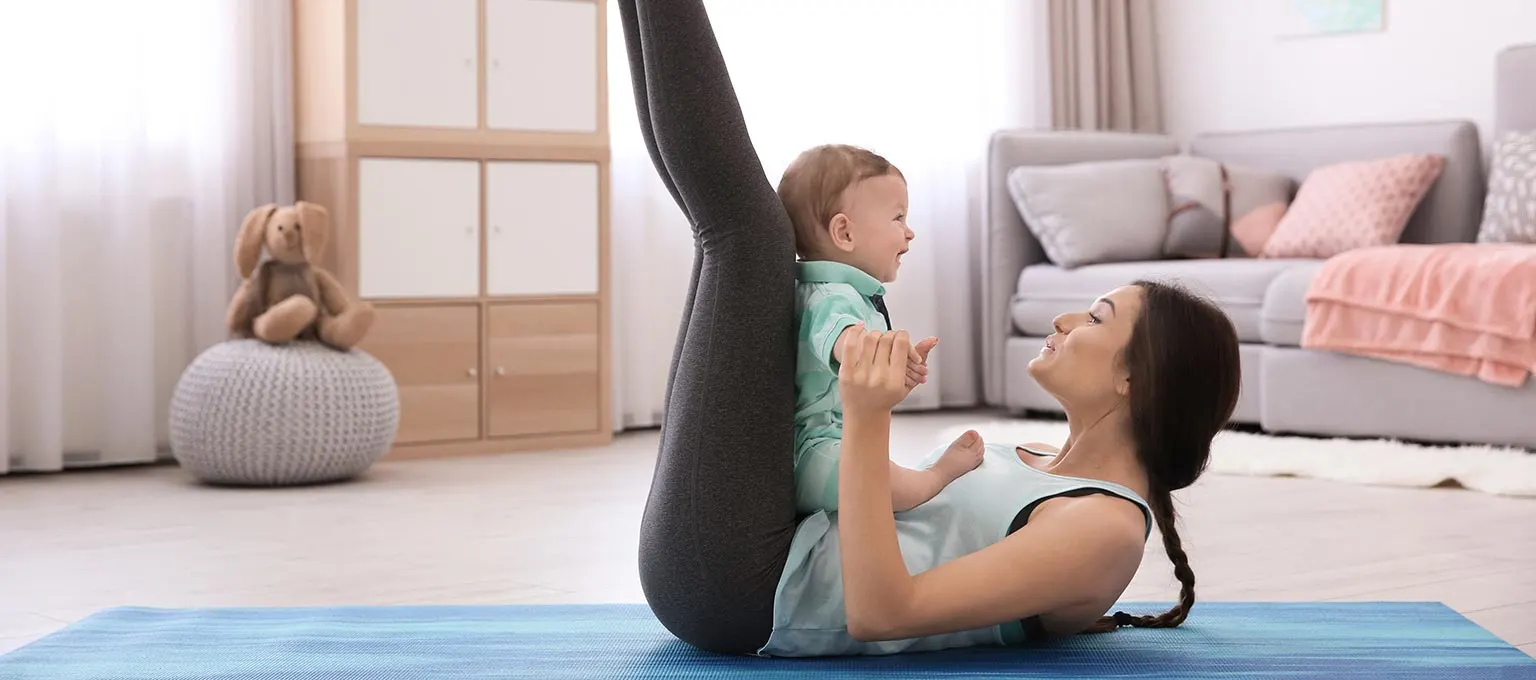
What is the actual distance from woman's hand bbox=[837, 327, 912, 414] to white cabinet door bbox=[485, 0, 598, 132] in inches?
110

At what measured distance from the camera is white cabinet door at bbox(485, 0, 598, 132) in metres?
4.27

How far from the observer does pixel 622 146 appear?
4.84 meters

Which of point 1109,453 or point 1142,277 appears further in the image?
point 1142,277

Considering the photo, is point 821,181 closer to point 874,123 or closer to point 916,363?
point 916,363

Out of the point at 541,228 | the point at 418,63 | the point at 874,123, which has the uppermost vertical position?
the point at 418,63

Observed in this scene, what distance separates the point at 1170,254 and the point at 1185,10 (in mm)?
1219

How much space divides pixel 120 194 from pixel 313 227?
0.57 m

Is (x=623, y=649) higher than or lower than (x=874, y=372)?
lower

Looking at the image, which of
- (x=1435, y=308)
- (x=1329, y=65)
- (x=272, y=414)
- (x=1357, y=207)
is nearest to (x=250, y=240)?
(x=272, y=414)

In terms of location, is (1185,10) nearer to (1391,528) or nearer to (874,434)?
(1391,528)

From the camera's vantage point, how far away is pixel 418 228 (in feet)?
13.7

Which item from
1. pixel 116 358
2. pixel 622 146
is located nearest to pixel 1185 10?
pixel 622 146

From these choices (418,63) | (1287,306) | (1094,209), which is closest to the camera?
(418,63)

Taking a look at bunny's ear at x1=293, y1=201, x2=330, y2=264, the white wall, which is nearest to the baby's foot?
bunny's ear at x1=293, y1=201, x2=330, y2=264
